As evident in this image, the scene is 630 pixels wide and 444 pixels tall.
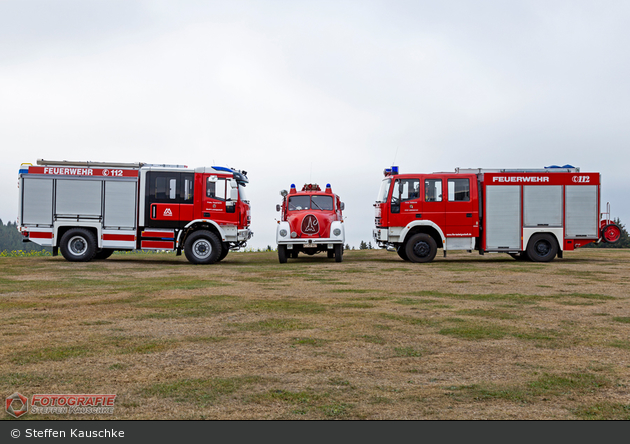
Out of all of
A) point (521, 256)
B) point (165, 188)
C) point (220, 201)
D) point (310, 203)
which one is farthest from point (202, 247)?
point (521, 256)

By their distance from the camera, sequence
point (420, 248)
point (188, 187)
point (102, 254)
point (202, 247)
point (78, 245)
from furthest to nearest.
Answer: point (102, 254), point (420, 248), point (78, 245), point (202, 247), point (188, 187)

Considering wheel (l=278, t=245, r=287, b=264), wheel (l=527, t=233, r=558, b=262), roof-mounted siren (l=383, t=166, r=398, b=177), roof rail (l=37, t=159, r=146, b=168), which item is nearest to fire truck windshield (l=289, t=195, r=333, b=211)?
wheel (l=278, t=245, r=287, b=264)

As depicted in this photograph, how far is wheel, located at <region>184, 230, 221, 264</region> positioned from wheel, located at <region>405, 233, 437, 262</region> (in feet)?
22.3

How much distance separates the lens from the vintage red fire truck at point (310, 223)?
19656mm

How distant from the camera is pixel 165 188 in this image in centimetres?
1973

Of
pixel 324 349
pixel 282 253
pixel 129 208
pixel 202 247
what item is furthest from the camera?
pixel 282 253

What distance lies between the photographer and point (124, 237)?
19.9 meters

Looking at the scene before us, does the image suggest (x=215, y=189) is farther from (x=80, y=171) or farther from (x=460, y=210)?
(x=460, y=210)

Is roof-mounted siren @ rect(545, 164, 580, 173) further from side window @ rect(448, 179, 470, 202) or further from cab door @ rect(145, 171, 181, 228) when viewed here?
cab door @ rect(145, 171, 181, 228)

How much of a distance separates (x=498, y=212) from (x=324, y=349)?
15.4m

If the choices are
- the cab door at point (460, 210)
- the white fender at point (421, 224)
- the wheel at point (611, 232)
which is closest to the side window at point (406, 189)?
the white fender at point (421, 224)

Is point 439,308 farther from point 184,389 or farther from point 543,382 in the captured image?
point 184,389

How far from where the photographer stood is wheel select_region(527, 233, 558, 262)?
67.0 feet

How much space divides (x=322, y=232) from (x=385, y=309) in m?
10.3
